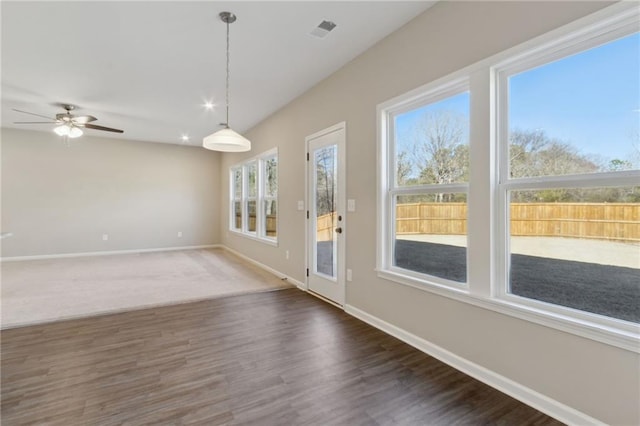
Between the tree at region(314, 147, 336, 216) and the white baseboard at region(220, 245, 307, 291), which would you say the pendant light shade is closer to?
the tree at region(314, 147, 336, 216)

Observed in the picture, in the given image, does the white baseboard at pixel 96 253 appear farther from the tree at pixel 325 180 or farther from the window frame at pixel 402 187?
the window frame at pixel 402 187

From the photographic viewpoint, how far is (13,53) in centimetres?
313

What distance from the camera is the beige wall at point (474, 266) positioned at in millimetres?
1610

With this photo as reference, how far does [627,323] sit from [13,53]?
5509 millimetres

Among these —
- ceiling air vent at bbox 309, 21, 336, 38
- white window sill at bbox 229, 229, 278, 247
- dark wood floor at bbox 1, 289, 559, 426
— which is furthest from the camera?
white window sill at bbox 229, 229, 278, 247

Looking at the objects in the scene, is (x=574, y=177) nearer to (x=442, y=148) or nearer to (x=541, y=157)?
(x=541, y=157)

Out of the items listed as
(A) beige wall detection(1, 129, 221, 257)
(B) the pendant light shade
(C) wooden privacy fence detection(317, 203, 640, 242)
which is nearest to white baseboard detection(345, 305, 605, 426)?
(C) wooden privacy fence detection(317, 203, 640, 242)

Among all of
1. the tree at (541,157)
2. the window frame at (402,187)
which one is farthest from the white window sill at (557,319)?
the tree at (541,157)

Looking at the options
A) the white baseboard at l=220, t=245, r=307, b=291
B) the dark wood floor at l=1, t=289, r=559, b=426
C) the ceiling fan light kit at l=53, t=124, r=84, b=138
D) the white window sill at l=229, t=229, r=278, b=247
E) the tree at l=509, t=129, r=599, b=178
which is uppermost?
the ceiling fan light kit at l=53, t=124, r=84, b=138

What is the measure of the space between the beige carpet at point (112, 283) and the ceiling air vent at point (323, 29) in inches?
128

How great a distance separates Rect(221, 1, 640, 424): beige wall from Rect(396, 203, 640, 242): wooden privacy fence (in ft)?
1.91

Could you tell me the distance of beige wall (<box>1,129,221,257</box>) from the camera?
6309 mm

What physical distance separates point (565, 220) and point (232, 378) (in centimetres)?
242

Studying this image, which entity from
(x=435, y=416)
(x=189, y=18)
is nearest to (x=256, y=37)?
(x=189, y=18)
